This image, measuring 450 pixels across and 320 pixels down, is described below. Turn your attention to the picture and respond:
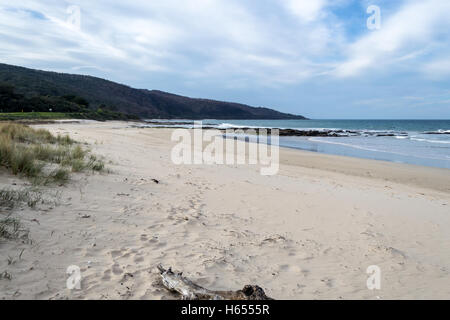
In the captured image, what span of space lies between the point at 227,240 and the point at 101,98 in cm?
9466

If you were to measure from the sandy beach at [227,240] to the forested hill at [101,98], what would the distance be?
4624cm

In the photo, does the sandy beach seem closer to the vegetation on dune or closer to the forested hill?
the vegetation on dune

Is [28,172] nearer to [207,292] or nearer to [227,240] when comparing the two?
[227,240]

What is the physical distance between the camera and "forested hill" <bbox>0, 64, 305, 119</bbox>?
48.6 m

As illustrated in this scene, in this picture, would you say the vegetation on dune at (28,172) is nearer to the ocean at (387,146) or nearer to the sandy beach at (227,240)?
the sandy beach at (227,240)

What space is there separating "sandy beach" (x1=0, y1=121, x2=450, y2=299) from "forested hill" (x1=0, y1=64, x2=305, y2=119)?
46.2 meters

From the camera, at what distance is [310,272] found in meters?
3.22

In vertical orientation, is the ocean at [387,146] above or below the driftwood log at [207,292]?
above

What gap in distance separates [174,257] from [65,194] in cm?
270

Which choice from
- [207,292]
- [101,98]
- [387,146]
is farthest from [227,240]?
[101,98]

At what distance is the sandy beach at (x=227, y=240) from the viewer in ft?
9.13

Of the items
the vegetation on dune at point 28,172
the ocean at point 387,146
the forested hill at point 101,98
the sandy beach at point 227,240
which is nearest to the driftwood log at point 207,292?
the sandy beach at point 227,240

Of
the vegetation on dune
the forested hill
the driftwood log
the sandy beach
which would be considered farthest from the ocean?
the forested hill
